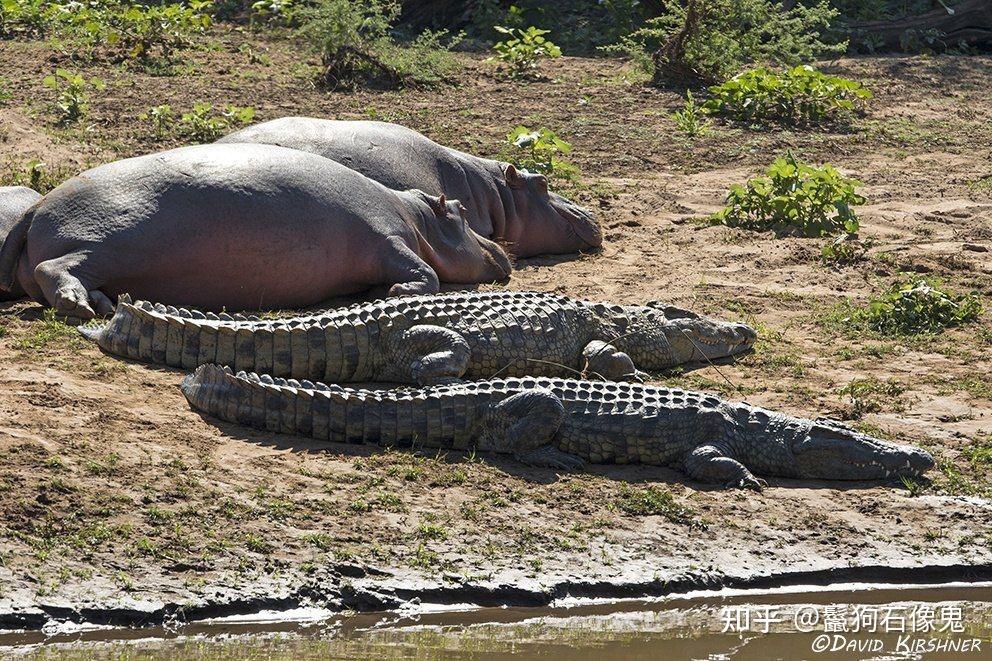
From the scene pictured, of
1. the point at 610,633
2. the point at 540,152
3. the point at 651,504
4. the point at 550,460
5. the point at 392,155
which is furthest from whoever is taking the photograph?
the point at 540,152

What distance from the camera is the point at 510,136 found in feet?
40.9

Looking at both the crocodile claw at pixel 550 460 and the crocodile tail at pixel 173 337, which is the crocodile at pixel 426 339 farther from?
the crocodile claw at pixel 550 460

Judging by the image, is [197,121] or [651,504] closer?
[651,504]

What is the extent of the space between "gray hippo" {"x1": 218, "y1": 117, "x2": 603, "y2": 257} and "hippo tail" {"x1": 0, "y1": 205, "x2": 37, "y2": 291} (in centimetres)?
182

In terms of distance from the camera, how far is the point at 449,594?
548 centimetres

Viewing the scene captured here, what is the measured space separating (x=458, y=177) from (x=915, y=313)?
351 centimetres

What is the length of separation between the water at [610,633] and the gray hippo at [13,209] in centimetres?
400

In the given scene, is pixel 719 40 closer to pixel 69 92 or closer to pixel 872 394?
pixel 69 92

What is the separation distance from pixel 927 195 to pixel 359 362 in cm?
596

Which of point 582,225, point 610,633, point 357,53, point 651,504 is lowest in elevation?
point 610,633

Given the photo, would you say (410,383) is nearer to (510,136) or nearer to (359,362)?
(359,362)

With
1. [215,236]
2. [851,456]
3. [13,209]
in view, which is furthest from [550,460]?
[13,209]

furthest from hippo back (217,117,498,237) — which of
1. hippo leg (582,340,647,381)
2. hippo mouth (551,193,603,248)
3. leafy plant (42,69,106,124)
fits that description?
hippo leg (582,340,647,381)

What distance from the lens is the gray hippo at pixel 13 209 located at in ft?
28.1
